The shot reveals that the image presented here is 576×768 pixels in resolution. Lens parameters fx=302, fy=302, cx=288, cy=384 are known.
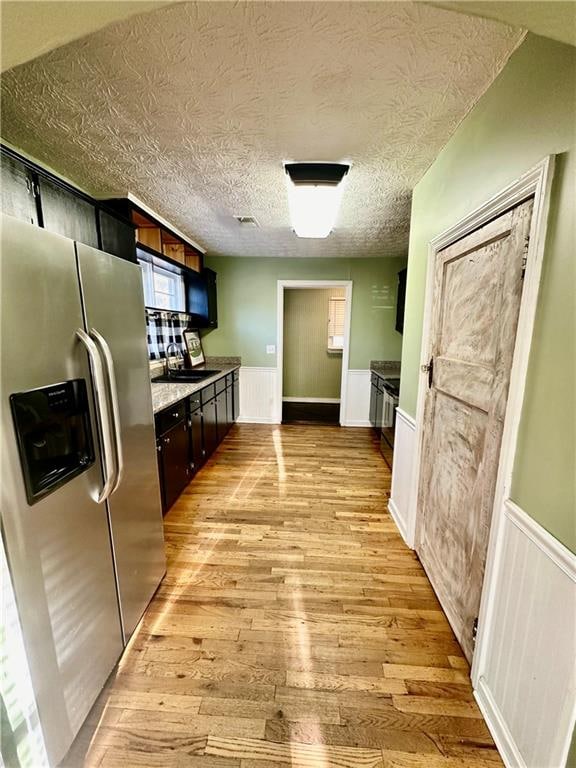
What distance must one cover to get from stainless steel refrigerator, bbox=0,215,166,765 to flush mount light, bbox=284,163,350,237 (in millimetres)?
1228

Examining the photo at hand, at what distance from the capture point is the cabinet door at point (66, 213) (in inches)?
63.0

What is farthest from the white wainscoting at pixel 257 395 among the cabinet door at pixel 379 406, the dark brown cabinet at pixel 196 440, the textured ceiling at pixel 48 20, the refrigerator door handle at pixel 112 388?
the textured ceiling at pixel 48 20

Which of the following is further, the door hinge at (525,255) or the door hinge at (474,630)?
the door hinge at (474,630)

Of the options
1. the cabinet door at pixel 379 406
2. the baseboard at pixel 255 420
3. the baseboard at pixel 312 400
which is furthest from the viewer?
the baseboard at pixel 312 400

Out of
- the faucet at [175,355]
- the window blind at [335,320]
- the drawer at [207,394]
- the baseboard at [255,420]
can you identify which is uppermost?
the window blind at [335,320]

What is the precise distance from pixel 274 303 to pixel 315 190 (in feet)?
A: 8.78

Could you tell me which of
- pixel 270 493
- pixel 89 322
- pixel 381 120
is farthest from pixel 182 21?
pixel 270 493

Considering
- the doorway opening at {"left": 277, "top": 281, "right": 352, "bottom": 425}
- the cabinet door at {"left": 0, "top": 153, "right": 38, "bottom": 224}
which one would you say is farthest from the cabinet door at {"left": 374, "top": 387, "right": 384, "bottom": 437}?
the cabinet door at {"left": 0, "top": 153, "right": 38, "bottom": 224}

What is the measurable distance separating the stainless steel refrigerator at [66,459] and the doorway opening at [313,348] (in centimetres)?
448

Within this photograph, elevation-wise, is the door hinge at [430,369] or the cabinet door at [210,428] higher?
the door hinge at [430,369]

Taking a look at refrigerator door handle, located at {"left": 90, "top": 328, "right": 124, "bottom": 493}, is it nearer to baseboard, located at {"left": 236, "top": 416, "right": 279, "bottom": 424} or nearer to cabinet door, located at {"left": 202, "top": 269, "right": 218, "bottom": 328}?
cabinet door, located at {"left": 202, "top": 269, "right": 218, "bottom": 328}

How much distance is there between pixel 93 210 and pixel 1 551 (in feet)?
6.47

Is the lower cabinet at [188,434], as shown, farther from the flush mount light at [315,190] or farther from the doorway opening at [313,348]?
the doorway opening at [313,348]

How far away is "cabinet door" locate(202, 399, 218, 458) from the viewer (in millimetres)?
3305
